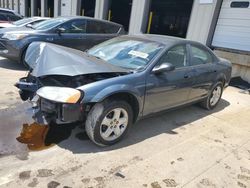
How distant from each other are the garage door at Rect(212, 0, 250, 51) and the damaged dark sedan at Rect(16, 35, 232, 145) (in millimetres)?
5137

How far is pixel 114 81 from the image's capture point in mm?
3365

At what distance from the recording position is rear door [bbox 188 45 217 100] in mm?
4676

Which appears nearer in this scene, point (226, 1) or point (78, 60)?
point (78, 60)

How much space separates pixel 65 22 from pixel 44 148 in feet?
16.9

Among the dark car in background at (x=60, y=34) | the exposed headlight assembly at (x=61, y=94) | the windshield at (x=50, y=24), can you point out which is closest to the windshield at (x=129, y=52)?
the exposed headlight assembly at (x=61, y=94)

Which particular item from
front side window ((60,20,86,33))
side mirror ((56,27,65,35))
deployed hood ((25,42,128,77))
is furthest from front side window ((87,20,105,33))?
deployed hood ((25,42,128,77))

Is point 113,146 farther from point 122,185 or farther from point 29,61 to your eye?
point 29,61

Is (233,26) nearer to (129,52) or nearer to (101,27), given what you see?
(101,27)

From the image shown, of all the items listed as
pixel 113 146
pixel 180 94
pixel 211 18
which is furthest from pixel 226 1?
pixel 113 146

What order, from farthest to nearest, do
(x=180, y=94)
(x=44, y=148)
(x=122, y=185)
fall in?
1. (x=180, y=94)
2. (x=44, y=148)
3. (x=122, y=185)

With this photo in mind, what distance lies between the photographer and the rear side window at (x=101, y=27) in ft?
26.8

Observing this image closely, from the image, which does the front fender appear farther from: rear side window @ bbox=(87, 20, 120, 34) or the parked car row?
rear side window @ bbox=(87, 20, 120, 34)

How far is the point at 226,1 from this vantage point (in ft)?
31.2

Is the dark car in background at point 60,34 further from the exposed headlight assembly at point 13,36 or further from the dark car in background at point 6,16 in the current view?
the dark car in background at point 6,16
